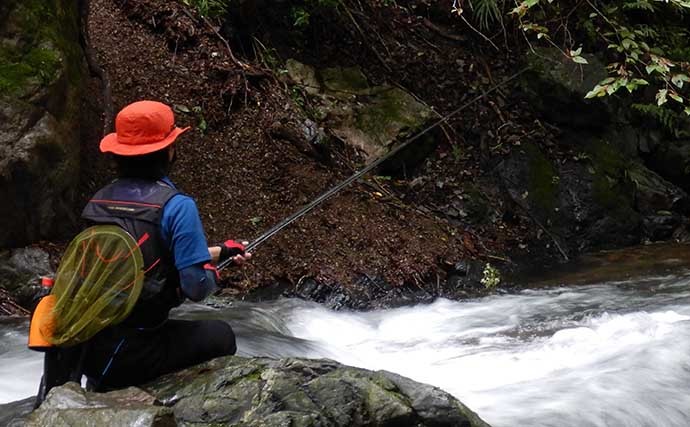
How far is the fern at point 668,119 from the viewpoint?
9.88m

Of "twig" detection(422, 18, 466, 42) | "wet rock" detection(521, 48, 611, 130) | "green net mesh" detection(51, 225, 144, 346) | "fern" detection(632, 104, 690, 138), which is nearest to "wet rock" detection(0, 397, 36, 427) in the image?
"green net mesh" detection(51, 225, 144, 346)

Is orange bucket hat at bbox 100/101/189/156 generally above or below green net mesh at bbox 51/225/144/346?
above

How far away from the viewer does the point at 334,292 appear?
7.21 m

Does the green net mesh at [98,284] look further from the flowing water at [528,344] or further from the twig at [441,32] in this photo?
the twig at [441,32]

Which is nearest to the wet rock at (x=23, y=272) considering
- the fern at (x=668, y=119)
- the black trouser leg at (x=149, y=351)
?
the black trouser leg at (x=149, y=351)

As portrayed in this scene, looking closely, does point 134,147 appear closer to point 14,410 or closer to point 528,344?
point 14,410

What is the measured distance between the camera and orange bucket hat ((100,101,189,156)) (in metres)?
3.09

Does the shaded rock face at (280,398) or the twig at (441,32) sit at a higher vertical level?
the twig at (441,32)

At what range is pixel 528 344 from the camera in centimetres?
612

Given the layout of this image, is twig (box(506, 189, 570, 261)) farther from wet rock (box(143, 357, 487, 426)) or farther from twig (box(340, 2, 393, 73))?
wet rock (box(143, 357, 487, 426))

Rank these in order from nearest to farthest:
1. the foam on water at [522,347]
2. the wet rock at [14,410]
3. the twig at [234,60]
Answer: the wet rock at [14,410] < the foam on water at [522,347] < the twig at [234,60]

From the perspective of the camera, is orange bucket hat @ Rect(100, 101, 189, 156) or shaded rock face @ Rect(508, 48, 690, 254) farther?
shaded rock face @ Rect(508, 48, 690, 254)

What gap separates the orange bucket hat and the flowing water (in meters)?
1.79

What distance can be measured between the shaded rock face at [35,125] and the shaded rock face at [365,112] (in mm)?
3134
